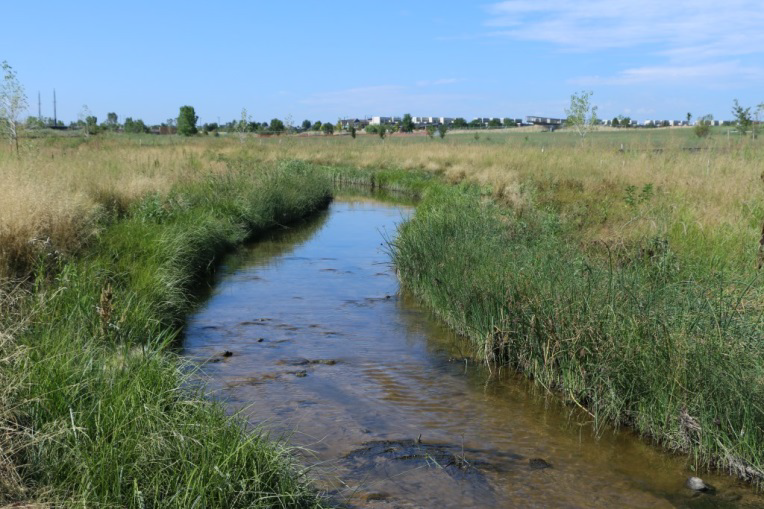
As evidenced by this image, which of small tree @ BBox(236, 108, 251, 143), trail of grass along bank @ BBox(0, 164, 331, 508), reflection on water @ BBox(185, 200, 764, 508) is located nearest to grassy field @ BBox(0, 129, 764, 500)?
trail of grass along bank @ BBox(0, 164, 331, 508)

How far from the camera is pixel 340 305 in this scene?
10.8m

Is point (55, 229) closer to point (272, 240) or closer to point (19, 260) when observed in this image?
point (19, 260)

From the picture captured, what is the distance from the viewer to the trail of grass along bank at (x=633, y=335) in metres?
5.33

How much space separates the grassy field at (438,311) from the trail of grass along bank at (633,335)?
23 millimetres

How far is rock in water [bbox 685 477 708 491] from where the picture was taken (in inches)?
202

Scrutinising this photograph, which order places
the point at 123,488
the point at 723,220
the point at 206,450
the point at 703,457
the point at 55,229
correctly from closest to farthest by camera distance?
1. the point at 123,488
2. the point at 206,450
3. the point at 703,457
4. the point at 55,229
5. the point at 723,220

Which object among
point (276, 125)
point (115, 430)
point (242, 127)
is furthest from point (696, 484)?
point (276, 125)

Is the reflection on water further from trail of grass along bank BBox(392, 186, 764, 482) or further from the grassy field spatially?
the grassy field

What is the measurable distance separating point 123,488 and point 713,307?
16.6 ft

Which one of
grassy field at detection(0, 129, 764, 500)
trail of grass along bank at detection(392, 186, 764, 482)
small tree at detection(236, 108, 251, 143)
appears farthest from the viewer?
small tree at detection(236, 108, 251, 143)

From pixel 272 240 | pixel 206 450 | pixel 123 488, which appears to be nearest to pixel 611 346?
pixel 206 450

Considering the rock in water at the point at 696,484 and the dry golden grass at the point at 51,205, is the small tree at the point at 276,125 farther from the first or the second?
the rock in water at the point at 696,484

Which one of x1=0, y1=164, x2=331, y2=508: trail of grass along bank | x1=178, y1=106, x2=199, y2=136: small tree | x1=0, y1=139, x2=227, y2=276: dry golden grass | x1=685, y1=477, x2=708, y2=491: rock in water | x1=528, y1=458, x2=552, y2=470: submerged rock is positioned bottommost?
x1=528, y1=458, x2=552, y2=470: submerged rock

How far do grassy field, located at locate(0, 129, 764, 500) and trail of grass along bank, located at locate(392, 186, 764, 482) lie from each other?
0.02 m
